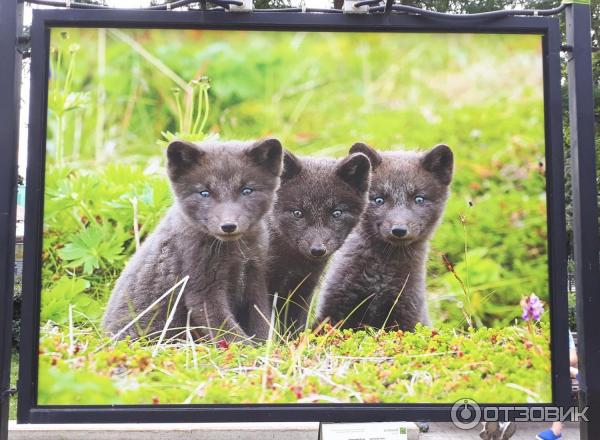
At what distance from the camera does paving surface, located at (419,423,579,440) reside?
17.6ft

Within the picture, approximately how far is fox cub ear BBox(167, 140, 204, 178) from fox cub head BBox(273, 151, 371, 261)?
2.11 ft

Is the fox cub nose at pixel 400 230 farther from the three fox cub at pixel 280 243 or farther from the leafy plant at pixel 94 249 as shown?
the leafy plant at pixel 94 249

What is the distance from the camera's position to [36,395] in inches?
154

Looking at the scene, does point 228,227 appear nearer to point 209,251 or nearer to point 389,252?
point 209,251

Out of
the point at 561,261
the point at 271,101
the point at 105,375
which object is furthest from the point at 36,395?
the point at 561,261

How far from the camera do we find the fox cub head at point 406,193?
420cm

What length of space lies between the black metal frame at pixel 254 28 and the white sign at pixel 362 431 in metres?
0.07

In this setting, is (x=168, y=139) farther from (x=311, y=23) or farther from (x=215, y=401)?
(x=215, y=401)

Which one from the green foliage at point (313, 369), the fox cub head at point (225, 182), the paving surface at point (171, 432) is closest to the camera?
the green foliage at point (313, 369)

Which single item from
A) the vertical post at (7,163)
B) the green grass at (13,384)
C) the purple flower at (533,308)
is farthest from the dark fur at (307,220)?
the green grass at (13,384)

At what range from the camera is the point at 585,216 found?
3801mm

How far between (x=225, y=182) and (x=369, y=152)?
1.08m

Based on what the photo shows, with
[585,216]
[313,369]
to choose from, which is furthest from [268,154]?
[585,216]

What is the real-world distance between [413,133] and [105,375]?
2.79 metres
